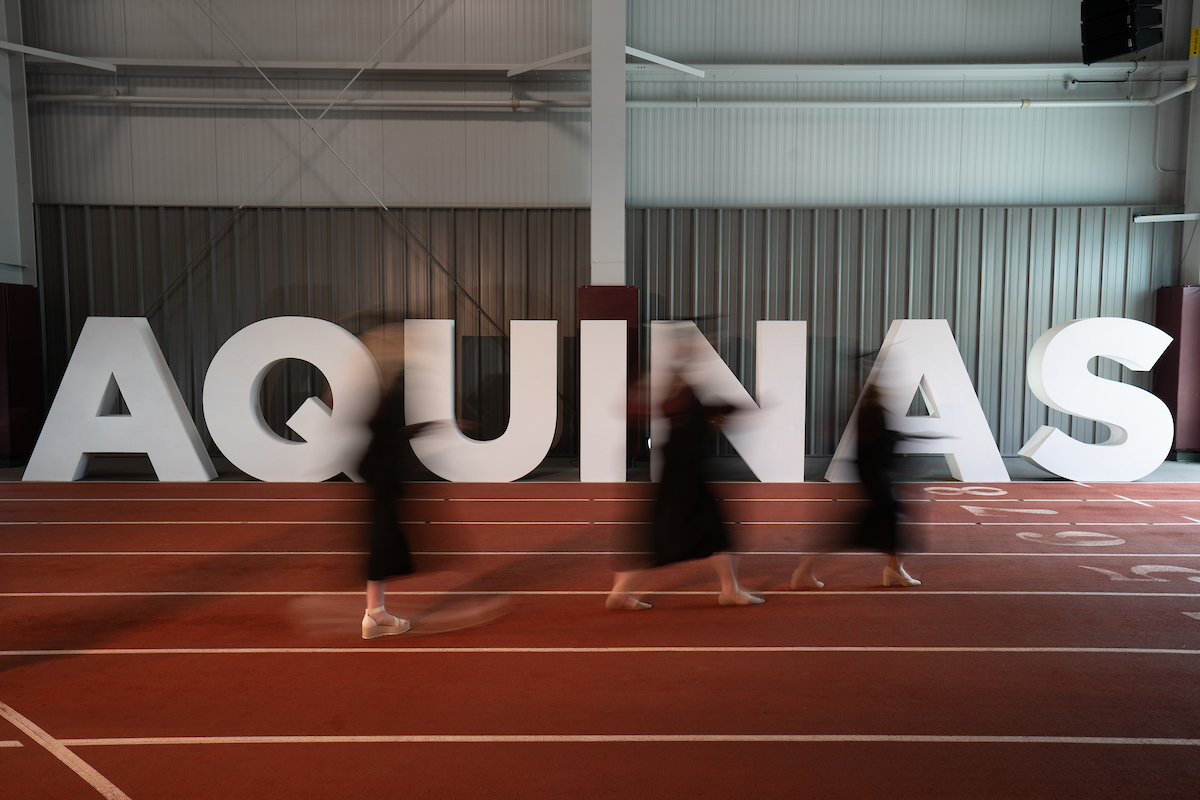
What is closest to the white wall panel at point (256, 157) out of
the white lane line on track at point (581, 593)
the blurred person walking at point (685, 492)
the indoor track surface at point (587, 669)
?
the indoor track surface at point (587, 669)

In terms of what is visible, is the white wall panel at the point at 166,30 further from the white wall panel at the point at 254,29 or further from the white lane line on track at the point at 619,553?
the white lane line on track at the point at 619,553

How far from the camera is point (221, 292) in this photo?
38.3ft

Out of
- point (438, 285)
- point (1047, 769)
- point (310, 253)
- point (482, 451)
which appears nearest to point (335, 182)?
point (310, 253)

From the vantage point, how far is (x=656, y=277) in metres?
11.7

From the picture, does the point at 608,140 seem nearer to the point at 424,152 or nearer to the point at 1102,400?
the point at 424,152

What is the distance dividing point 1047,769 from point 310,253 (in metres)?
11.4

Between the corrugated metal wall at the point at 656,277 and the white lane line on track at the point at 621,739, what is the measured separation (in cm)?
836

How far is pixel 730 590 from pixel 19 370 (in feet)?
35.8

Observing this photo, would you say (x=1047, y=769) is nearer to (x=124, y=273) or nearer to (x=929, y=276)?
(x=929, y=276)

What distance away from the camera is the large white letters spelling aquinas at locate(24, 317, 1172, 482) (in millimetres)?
9062

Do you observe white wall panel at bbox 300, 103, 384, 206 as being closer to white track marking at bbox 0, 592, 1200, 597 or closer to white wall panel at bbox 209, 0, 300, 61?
white wall panel at bbox 209, 0, 300, 61

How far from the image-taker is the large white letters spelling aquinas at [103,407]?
9.09 m

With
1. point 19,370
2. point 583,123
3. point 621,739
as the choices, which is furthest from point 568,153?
point 621,739

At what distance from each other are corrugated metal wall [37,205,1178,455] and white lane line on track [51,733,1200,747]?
8.36 metres
